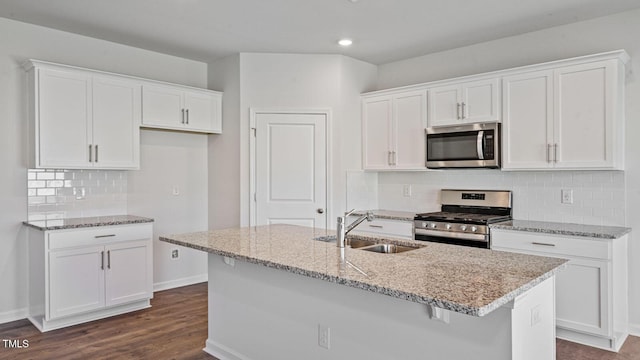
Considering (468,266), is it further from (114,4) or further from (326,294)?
(114,4)

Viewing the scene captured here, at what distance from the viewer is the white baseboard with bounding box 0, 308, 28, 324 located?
3.73 metres

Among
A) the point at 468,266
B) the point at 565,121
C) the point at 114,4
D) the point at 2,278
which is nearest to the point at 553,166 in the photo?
the point at 565,121

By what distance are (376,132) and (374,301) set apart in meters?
2.97

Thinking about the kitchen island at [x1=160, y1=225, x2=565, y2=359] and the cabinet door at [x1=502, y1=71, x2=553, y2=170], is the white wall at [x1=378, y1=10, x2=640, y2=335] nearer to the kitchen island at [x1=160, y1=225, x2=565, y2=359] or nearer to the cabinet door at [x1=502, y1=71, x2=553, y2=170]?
the cabinet door at [x1=502, y1=71, x2=553, y2=170]

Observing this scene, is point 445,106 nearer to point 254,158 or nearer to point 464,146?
point 464,146

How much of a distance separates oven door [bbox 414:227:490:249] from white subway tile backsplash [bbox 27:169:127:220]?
3051mm

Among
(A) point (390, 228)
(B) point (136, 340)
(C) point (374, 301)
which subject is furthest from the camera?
(A) point (390, 228)

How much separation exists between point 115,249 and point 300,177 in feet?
6.42

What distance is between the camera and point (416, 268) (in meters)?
1.96

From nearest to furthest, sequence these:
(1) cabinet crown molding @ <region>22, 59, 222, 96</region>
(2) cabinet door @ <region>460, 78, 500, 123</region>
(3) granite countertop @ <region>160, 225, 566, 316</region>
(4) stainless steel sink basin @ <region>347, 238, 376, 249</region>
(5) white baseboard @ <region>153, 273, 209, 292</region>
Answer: (3) granite countertop @ <region>160, 225, 566, 316</region>
(4) stainless steel sink basin @ <region>347, 238, 376, 249</region>
(1) cabinet crown molding @ <region>22, 59, 222, 96</region>
(2) cabinet door @ <region>460, 78, 500, 123</region>
(5) white baseboard @ <region>153, 273, 209, 292</region>

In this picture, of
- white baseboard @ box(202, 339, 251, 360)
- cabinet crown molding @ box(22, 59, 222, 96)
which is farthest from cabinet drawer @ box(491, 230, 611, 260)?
cabinet crown molding @ box(22, 59, 222, 96)

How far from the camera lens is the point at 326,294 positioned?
Answer: 2293mm

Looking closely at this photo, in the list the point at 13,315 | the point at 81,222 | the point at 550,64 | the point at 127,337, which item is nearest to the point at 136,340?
the point at 127,337

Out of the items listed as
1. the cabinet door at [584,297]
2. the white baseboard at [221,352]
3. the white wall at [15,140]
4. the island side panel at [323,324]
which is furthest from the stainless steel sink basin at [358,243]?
the white wall at [15,140]
